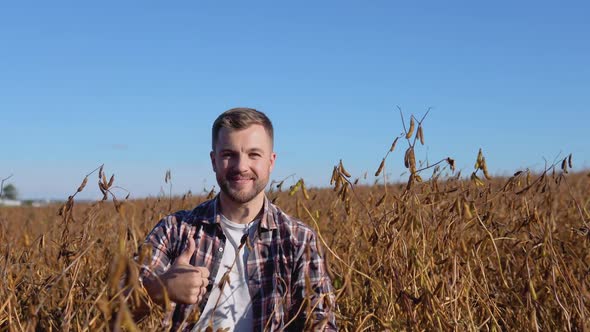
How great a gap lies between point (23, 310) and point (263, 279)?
91 centimetres

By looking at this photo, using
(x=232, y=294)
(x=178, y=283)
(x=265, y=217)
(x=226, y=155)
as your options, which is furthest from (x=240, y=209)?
(x=178, y=283)

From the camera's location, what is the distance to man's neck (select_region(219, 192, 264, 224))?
198cm

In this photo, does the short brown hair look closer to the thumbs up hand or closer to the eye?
the eye

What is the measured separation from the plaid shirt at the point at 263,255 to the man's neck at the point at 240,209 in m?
0.03

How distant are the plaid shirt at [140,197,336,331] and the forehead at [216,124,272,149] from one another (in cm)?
23

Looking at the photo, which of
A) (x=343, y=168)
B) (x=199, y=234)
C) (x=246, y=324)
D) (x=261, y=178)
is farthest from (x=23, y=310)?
(x=343, y=168)

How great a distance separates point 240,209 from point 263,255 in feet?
0.59

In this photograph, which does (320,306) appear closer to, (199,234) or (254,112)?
(199,234)

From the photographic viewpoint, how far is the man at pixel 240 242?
1.85 metres

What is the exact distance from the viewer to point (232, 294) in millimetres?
1835

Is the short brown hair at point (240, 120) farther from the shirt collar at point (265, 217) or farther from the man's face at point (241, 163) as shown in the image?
Answer: the shirt collar at point (265, 217)

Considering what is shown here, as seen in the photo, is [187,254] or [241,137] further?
[241,137]

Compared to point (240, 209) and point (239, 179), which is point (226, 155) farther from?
point (240, 209)

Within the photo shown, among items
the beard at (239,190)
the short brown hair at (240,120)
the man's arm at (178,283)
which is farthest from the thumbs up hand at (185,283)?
the short brown hair at (240,120)
